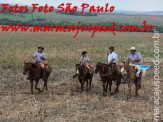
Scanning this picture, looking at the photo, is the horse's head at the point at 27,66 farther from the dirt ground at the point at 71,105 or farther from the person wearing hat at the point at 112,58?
the person wearing hat at the point at 112,58

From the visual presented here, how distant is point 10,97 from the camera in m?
→ 12.8

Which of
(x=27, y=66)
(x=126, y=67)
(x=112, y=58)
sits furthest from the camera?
(x=112, y=58)

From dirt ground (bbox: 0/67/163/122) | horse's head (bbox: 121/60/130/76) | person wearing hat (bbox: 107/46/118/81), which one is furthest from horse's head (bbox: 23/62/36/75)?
horse's head (bbox: 121/60/130/76)

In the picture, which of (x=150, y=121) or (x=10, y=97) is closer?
(x=150, y=121)

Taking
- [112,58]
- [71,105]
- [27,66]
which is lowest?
[71,105]

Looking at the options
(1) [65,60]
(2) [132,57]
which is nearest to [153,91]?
(2) [132,57]

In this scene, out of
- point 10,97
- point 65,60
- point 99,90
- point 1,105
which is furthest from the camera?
point 65,60

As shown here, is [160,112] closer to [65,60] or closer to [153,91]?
[153,91]

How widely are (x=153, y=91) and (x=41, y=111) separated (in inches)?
259

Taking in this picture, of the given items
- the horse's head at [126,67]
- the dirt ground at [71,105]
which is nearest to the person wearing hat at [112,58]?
the horse's head at [126,67]

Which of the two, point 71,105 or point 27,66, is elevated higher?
point 27,66

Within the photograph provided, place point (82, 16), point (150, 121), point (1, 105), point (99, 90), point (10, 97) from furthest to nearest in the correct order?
1. point (82, 16)
2. point (99, 90)
3. point (10, 97)
4. point (1, 105)
5. point (150, 121)

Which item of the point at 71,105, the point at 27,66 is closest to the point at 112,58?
the point at 71,105

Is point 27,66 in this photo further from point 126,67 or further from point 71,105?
point 126,67
